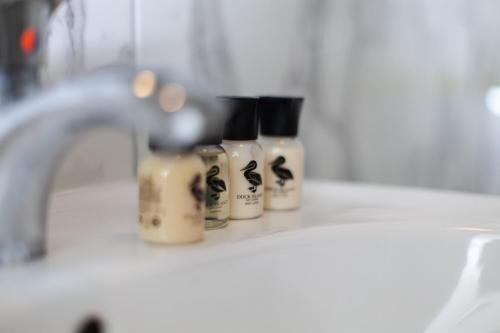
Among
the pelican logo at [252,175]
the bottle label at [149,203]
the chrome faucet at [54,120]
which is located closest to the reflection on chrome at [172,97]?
the chrome faucet at [54,120]

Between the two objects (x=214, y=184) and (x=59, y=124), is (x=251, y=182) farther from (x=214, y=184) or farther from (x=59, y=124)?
(x=59, y=124)

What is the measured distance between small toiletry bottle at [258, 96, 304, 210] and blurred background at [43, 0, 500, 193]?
0.43 feet

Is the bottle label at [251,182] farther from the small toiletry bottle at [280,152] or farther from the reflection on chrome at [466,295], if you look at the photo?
the reflection on chrome at [466,295]

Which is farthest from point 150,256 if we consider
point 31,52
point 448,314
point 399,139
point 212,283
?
point 399,139

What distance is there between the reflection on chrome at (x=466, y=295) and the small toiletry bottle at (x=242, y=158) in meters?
0.19

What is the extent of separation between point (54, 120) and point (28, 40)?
7 cm

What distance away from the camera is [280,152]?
577 millimetres

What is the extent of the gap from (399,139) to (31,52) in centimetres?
47

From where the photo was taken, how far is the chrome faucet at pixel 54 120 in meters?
0.33

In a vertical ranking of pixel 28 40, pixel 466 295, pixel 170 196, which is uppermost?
pixel 28 40

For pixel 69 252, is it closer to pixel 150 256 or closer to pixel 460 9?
pixel 150 256

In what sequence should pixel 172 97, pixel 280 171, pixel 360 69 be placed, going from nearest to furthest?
1. pixel 172 97
2. pixel 280 171
3. pixel 360 69

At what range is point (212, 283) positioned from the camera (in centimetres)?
43

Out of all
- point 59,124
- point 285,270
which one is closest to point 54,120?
point 59,124
